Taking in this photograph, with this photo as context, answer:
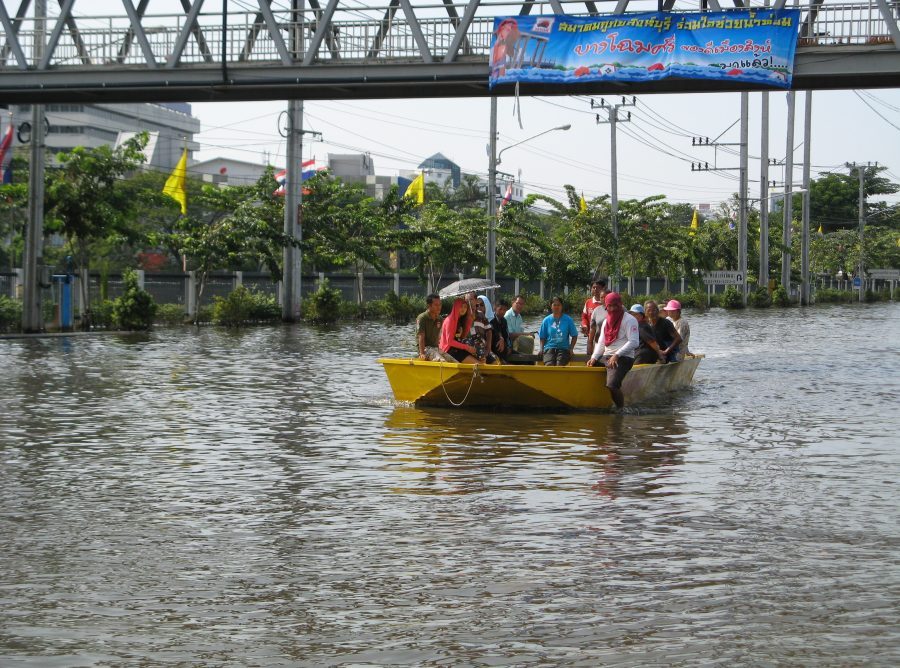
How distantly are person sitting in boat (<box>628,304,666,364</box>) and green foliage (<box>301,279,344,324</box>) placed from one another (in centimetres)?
3049

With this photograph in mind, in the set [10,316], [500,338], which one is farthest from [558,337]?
[10,316]

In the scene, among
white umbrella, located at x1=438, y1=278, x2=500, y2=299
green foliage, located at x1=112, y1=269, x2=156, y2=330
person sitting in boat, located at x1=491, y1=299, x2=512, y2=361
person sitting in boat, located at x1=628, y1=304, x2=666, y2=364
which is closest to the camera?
white umbrella, located at x1=438, y1=278, x2=500, y2=299

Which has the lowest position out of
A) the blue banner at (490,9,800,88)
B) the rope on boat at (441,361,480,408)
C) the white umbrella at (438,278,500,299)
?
the rope on boat at (441,361,480,408)

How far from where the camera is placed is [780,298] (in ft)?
273

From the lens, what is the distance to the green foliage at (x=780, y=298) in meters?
82.7

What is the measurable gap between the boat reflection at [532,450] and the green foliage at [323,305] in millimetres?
31338

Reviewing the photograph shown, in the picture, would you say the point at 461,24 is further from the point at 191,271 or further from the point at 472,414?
the point at 191,271

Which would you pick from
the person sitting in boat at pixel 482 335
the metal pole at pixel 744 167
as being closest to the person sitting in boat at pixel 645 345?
the person sitting in boat at pixel 482 335

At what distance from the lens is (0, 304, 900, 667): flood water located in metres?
6.51

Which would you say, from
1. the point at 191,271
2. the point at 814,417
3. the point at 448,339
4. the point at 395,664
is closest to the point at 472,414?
the point at 448,339

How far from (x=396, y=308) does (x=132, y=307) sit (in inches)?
602

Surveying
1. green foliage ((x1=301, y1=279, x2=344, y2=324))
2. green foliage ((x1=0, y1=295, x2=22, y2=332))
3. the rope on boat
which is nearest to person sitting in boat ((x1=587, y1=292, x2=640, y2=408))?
the rope on boat

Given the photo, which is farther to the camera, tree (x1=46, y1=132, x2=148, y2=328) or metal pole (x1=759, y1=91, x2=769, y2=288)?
metal pole (x1=759, y1=91, x2=769, y2=288)

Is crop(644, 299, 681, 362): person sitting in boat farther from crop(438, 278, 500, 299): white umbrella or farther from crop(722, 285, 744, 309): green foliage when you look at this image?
crop(722, 285, 744, 309): green foliage
